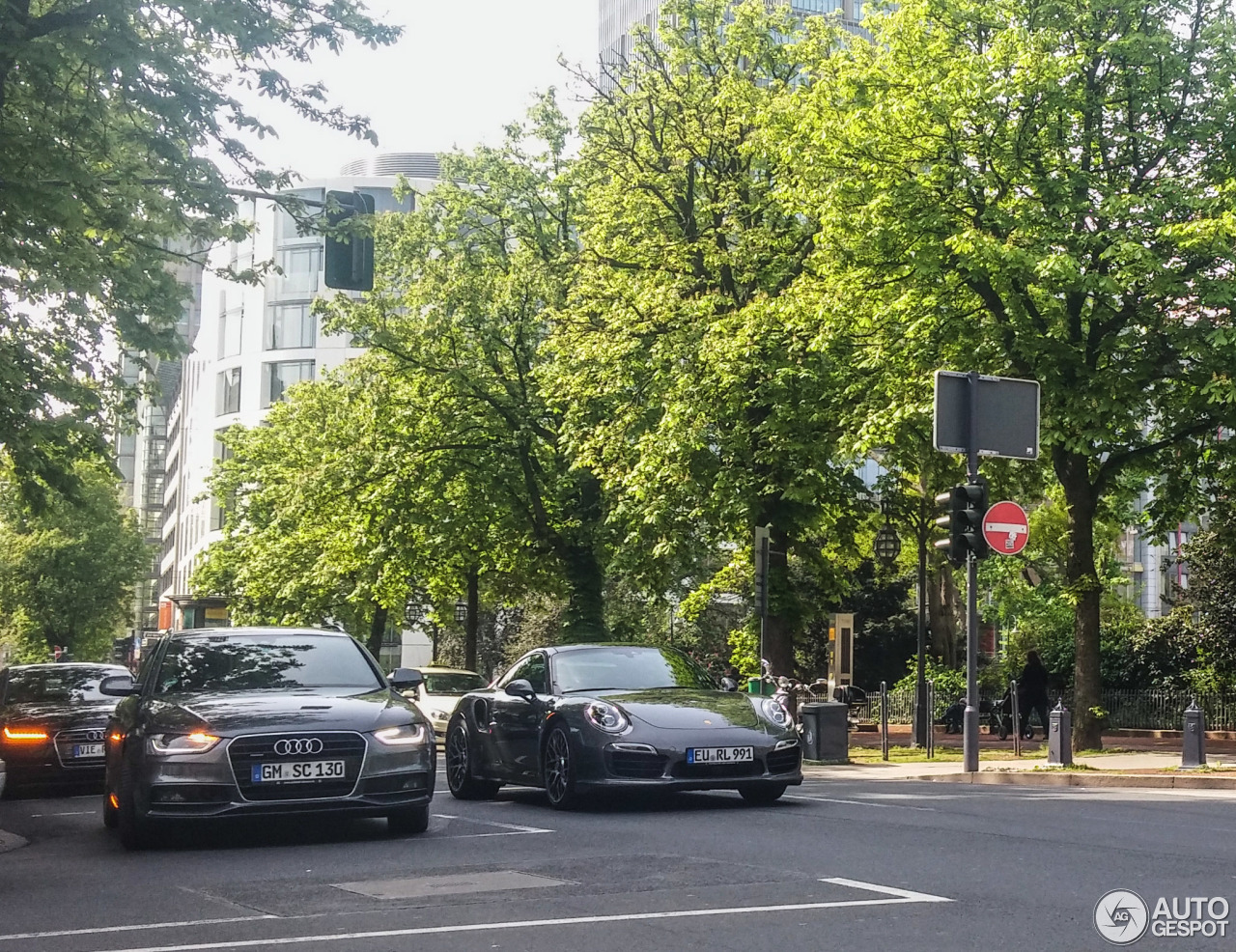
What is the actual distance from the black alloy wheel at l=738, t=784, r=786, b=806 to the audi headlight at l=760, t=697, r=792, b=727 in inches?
20.0

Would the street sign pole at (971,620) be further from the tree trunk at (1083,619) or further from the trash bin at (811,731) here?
the trash bin at (811,731)

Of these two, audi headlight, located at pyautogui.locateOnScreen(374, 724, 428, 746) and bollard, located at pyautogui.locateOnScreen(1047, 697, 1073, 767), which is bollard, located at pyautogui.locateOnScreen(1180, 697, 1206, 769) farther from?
audi headlight, located at pyautogui.locateOnScreen(374, 724, 428, 746)

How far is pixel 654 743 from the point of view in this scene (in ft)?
43.5

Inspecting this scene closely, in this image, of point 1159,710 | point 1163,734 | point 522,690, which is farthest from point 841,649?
point 522,690

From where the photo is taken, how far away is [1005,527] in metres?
20.1

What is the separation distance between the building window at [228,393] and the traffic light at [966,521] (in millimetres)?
83230

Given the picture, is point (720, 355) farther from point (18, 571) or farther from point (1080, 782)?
point (18, 571)

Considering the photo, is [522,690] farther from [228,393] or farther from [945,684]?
[228,393]

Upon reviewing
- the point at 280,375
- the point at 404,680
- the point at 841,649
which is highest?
the point at 280,375

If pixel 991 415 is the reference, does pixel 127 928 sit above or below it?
below

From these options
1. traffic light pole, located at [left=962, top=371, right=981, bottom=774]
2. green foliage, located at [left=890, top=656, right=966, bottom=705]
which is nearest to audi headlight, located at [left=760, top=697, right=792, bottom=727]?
traffic light pole, located at [left=962, top=371, right=981, bottom=774]

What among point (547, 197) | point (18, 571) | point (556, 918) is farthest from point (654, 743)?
point (18, 571)

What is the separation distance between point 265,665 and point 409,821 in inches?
67.0

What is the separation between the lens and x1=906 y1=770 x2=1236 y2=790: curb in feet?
59.9
